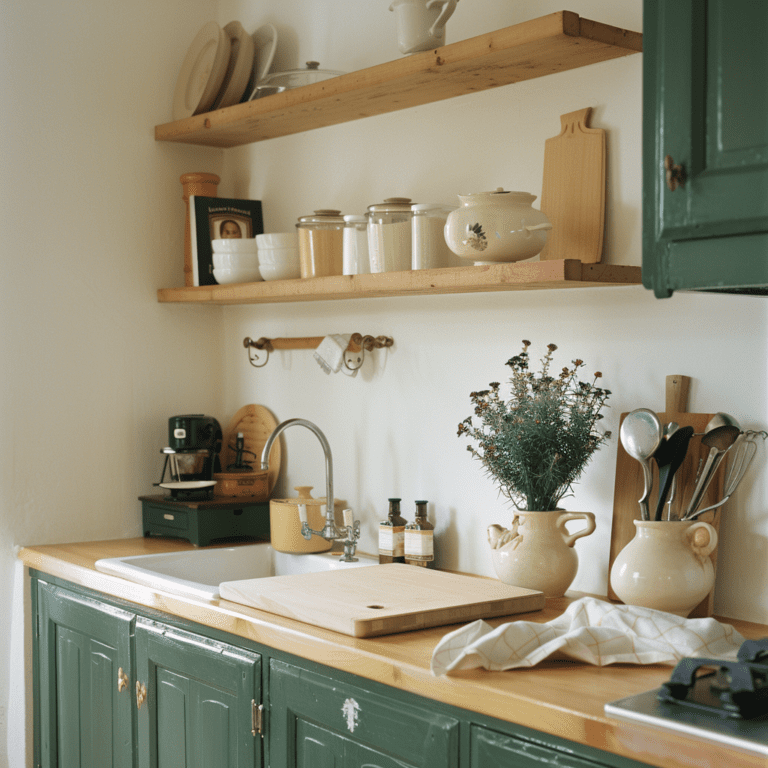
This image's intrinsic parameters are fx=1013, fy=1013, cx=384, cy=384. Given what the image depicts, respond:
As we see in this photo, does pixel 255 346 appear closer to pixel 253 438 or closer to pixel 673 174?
pixel 253 438

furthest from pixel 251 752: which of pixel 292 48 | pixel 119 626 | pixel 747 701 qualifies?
pixel 292 48

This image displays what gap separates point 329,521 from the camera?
103 inches

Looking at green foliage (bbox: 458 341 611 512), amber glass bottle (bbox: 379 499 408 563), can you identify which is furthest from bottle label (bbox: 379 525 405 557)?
green foliage (bbox: 458 341 611 512)

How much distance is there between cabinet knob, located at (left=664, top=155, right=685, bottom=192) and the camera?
4.79 ft

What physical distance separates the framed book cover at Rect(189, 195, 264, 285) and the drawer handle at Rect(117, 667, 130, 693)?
1.15 metres

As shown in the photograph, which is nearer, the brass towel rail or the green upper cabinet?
the green upper cabinet

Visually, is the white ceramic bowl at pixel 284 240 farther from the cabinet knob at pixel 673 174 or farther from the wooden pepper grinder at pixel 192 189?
the cabinet knob at pixel 673 174

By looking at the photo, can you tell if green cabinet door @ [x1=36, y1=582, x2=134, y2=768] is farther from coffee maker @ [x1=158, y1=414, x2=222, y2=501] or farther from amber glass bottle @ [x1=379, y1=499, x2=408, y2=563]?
amber glass bottle @ [x1=379, y1=499, x2=408, y2=563]

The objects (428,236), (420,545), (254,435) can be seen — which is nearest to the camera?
(428,236)

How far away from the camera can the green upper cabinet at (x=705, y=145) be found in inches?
54.4

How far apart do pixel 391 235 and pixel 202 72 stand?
41.2 inches

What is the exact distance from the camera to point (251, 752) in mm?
1983

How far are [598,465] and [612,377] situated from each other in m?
0.19

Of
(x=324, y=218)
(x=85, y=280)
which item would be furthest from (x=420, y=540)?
(x=85, y=280)
